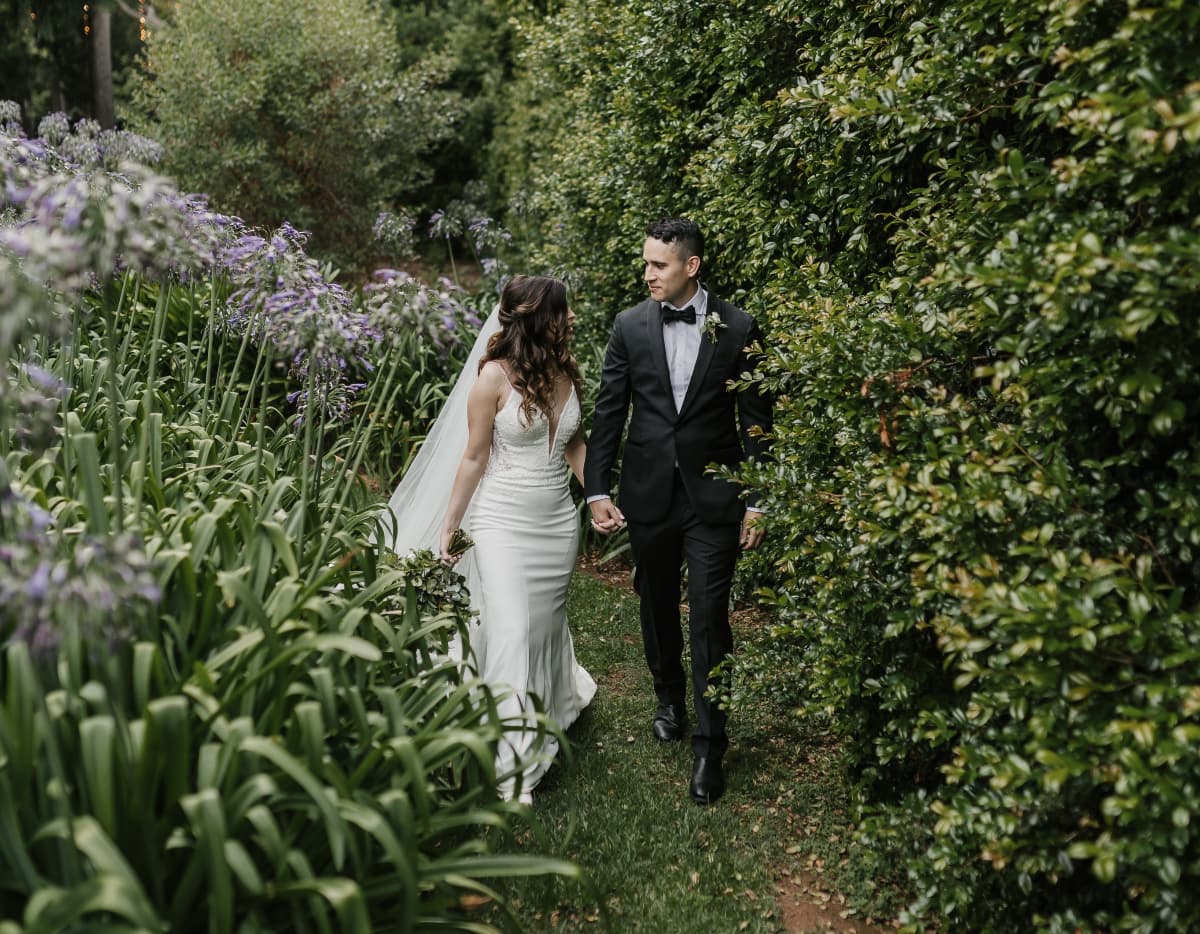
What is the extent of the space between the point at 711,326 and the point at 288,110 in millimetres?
11424

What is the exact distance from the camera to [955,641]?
8.48ft

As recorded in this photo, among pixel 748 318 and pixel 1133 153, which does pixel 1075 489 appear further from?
pixel 748 318

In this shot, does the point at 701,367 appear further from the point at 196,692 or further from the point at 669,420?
the point at 196,692

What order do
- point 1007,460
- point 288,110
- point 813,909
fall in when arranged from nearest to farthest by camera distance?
point 1007,460 < point 813,909 < point 288,110

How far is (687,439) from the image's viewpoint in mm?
4297

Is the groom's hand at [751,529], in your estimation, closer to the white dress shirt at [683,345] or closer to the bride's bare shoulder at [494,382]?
the white dress shirt at [683,345]

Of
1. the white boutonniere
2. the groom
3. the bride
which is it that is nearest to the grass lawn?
the groom

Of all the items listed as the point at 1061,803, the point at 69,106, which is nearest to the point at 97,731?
the point at 1061,803

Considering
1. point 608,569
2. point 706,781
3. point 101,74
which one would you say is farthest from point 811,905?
point 101,74

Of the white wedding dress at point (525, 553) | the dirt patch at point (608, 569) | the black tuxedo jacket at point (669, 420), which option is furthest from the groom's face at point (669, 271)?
the dirt patch at point (608, 569)

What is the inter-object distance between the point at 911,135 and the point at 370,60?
12.9 meters

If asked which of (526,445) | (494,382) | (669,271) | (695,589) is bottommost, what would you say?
(695,589)

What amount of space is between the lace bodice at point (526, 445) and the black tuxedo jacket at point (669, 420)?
0.46 feet

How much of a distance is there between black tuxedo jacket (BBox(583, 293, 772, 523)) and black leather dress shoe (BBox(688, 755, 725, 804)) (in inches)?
38.5
